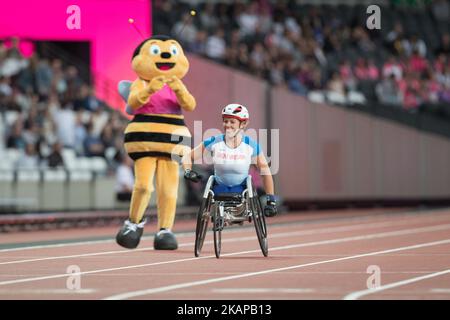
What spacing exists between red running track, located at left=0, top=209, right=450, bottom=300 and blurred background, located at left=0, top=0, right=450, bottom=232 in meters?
3.47

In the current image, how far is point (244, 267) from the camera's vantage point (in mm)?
11578

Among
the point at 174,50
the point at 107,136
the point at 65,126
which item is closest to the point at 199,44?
the point at 107,136

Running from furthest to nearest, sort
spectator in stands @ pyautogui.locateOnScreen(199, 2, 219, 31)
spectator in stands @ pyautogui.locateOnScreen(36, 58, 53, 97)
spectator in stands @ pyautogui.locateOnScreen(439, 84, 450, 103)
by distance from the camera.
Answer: spectator in stands @ pyautogui.locateOnScreen(439, 84, 450, 103), spectator in stands @ pyautogui.locateOnScreen(199, 2, 219, 31), spectator in stands @ pyautogui.locateOnScreen(36, 58, 53, 97)

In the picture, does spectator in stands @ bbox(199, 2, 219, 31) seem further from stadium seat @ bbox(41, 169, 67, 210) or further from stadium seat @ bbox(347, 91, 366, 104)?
stadium seat @ bbox(41, 169, 67, 210)

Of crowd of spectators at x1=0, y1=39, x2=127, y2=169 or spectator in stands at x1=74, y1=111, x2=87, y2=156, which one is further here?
spectator in stands at x1=74, y1=111, x2=87, y2=156

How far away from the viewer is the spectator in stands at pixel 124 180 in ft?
74.0

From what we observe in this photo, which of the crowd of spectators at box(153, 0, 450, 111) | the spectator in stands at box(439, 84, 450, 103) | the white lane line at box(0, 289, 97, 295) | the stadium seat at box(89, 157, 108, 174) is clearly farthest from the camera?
the spectator in stands at box(439, 84, 450, 103)

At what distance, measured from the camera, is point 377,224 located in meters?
21.0

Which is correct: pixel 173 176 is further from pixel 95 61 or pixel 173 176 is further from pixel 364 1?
pixel 364 1

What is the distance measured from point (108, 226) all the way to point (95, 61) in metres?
5.07

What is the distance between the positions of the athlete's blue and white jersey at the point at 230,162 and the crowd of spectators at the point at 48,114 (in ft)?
30.0

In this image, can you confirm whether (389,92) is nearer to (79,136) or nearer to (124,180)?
(124,180)

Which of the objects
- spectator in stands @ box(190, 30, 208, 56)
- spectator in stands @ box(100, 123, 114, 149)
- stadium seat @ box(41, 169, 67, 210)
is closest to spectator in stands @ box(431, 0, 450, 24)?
spectator in stands @ box(190, 30, 208, 56)

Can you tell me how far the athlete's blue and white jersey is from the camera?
12680 mm
